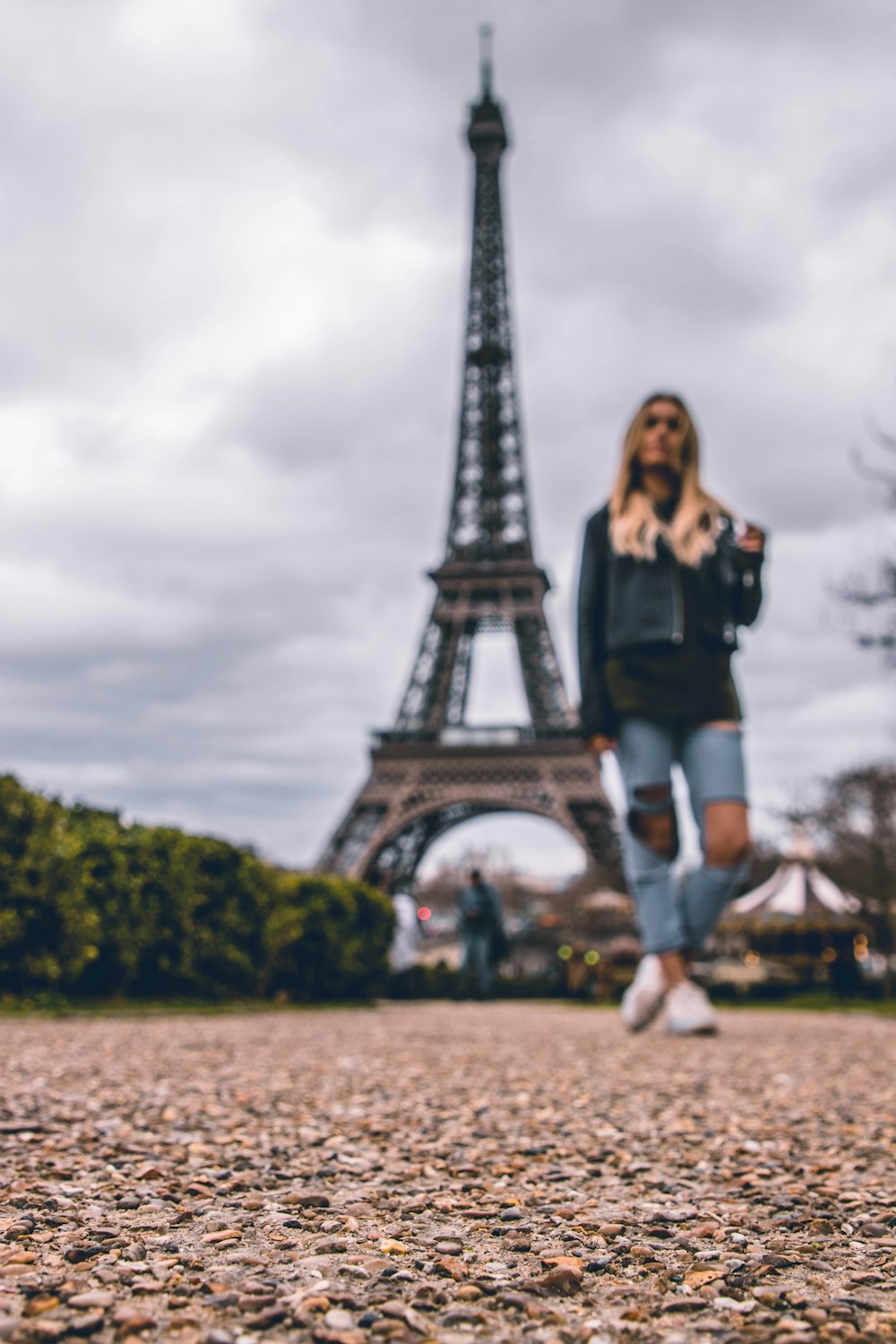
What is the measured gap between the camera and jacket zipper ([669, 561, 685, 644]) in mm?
5555

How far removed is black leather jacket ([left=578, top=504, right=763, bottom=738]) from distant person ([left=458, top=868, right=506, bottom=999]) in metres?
9.63

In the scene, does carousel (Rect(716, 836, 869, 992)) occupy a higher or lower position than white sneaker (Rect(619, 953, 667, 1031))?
higher

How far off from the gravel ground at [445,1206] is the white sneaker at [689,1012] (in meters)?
1.10

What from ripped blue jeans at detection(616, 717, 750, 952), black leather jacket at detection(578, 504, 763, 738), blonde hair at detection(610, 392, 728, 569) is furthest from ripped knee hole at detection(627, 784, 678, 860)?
blonde hair at detection(610, 392, 728, 569)

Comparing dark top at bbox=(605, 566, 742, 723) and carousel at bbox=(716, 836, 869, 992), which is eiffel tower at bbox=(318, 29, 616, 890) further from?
dark top at bbox=(605, 566, 742, 723)

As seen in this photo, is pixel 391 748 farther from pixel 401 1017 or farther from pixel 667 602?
Result: pixel 667 602

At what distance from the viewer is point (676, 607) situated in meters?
5.60

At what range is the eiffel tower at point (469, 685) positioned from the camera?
35875 millimetres

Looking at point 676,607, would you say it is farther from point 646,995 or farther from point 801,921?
point 801,921

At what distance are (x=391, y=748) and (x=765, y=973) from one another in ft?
50.9

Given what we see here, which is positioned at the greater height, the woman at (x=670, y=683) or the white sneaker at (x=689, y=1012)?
the woman at (x=670, y=683)

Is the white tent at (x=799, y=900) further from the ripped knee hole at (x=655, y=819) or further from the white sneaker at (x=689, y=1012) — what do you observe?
the ripped knee hole at (x=655, y=819)

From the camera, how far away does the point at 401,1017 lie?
454 inches

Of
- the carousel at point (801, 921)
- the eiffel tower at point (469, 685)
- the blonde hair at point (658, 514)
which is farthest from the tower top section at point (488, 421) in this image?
the blonde hair at point (658, 514)
